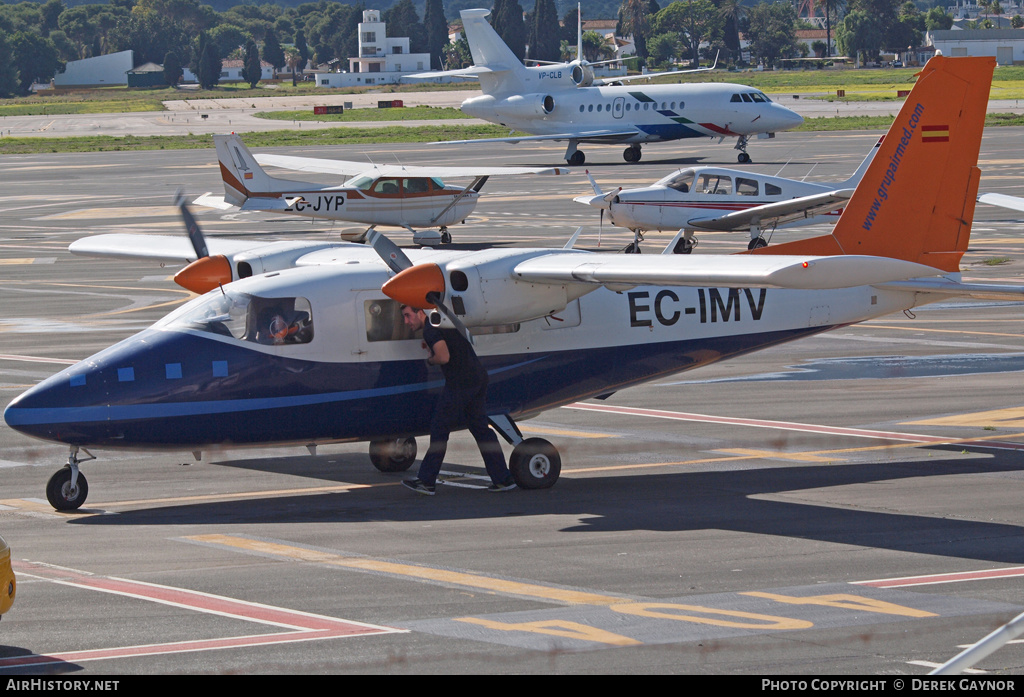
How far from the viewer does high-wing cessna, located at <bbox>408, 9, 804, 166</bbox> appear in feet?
226

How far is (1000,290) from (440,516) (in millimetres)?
7440

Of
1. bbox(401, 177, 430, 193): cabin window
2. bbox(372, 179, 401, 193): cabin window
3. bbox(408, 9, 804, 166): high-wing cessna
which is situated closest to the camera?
bbox(372, 179, 401, 193): cabin window

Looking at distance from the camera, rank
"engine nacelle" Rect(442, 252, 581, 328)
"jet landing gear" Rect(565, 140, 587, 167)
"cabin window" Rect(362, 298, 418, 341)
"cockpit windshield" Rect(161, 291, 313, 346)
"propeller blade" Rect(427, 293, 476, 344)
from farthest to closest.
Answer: "jet landing gear" Rect(565, 140, 587, 167)
"cabin window" Rect(362, 298, 418, 341)
"engine nacelle" Rect(442, 252, 581, 328)
"cockpit windshield" Rect(161, 291, 313, 346)
"propeller blade" Rect(427, 293, 476, 344)

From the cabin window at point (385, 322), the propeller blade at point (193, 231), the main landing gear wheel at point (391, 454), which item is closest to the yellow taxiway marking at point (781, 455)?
the main landing gear wheel at point (391, 454)

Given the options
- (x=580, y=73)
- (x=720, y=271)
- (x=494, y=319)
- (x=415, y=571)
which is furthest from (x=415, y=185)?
(x=580, y=73)

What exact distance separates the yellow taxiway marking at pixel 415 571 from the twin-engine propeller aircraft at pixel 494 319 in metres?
1.98

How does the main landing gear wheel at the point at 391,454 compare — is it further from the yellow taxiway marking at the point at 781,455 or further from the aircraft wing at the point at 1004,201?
the aircraft wing at the point at 1004,201

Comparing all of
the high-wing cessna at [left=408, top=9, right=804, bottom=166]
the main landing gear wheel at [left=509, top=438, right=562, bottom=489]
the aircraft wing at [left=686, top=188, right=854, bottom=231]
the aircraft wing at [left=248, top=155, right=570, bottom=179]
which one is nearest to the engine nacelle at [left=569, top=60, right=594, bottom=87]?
the high-wing cessna at [left=408, top=9, right=804, bottom=166]

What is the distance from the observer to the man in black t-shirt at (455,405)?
48.3 ft

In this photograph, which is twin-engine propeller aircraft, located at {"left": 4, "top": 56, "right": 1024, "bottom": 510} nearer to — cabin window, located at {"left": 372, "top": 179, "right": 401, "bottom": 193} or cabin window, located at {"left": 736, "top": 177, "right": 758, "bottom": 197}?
cabin window, located at {"left": 736, "top": 177, "right": 758, "bottom": 197}

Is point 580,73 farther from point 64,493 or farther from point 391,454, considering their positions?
point 64,493

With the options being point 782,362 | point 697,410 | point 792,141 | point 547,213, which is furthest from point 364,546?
point 792,141

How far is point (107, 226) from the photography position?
160 feet

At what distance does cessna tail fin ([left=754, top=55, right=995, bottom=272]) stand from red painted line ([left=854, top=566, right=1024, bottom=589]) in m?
6.89
